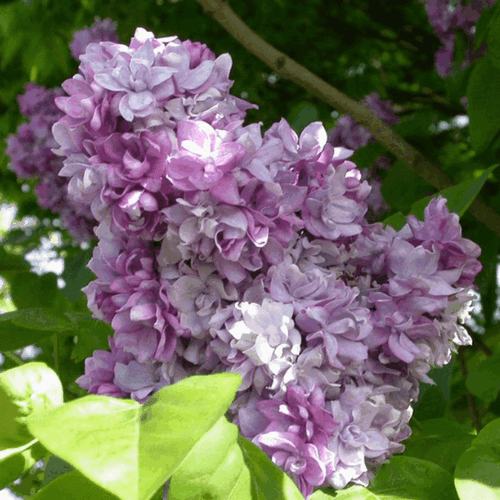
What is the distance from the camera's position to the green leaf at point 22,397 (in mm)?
393

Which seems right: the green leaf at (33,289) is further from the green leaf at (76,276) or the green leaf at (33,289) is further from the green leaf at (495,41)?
the green leaf at (495,41)

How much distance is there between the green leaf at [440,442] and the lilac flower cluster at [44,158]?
3.14 feet

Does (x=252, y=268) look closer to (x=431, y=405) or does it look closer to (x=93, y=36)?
(x=431, y=405)

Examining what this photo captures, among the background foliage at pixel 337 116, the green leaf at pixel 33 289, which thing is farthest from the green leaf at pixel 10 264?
the green leaf at pixel 33 289

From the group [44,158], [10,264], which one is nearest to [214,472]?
[10,264]

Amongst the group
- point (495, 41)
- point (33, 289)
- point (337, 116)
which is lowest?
point (33, 289)

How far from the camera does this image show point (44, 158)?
1.48m

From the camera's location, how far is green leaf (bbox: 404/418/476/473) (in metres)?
0.52

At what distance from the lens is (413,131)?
1235mm

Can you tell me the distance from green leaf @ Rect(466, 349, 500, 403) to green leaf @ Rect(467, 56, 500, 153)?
0.41 meters

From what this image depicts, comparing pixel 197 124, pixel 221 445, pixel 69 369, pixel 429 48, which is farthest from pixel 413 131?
pixel 221 445

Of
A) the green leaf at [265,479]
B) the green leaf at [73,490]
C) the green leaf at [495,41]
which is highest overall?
the green leaf at [495,41]

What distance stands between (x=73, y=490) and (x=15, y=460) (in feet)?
0.18

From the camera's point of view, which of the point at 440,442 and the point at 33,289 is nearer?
the point at 440,442
